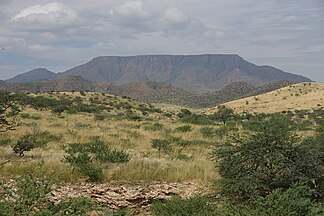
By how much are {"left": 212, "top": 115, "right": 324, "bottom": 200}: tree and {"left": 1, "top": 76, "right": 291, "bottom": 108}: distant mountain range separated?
10891cm

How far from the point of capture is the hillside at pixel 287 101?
212 feet

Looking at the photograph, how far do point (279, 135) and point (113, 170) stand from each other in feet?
13.9

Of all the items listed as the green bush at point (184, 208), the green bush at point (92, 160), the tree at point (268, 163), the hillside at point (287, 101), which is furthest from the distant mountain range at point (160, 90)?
the green bush at point (184, 208)

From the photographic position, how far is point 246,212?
229 inches

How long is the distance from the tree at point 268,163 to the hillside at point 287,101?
181 ft

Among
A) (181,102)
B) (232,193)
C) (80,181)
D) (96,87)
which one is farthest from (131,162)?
(96,87)

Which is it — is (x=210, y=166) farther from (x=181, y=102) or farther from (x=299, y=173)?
(x=181, y=102)

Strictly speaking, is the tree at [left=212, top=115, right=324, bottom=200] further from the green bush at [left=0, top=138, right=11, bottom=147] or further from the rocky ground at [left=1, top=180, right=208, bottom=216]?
the green bush at [left=0, top=138, right=11, bottom=147]

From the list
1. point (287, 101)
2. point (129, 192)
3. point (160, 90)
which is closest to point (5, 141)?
point (129, 192)

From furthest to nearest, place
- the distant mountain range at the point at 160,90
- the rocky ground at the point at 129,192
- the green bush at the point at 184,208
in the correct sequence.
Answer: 1. the distant mountain range at the point at 160,90
2. the rocky ground at the point at 129,192
3. the green bush at the point at 184,208

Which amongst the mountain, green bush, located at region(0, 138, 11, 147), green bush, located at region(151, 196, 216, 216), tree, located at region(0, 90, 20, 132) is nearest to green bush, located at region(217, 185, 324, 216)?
green bush, located at region(151, 196, 216, 216)

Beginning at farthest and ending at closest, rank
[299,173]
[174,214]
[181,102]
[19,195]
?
[181,102] < [299,173] < [174,214] < [19,195]

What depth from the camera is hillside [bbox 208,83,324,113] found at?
64.5 m

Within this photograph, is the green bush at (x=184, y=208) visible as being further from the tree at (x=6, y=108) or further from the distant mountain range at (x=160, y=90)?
the distant mountain range at (x=160, y=90)
